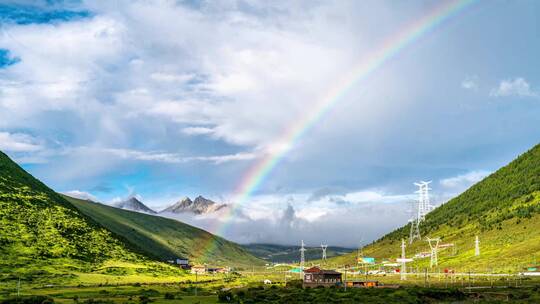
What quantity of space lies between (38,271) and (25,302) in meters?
96.0

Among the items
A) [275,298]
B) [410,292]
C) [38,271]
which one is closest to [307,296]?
[275,298]

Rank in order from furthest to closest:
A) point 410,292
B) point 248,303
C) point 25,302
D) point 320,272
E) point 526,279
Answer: point 320,272 → point 526,279 → point 410,292 → point 248,303 → point 25,302

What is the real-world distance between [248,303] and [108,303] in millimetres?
30463

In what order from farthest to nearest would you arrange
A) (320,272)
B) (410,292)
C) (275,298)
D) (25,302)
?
(320,272), (410,292), (275,298), (25,302)

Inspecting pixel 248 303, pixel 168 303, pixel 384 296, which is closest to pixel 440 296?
pixel 384 296

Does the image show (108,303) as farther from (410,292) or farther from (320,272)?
(320,272)

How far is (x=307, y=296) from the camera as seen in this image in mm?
135500

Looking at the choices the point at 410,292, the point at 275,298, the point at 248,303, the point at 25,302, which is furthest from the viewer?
the point at 410,292

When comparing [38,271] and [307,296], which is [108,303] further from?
[38,271]

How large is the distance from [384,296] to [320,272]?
62274 millimetres

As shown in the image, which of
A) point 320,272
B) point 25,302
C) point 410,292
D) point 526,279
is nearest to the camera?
point 25,302

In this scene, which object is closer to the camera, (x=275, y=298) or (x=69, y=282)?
(x=275, y=298)

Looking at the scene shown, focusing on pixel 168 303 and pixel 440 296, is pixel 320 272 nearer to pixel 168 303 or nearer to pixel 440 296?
pixel 440 296

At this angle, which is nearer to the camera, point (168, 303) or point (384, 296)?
point (168, 303)
